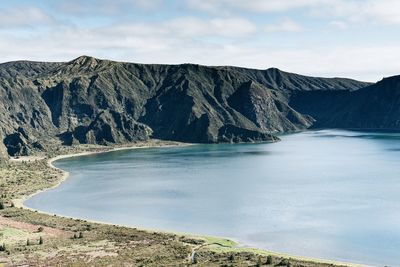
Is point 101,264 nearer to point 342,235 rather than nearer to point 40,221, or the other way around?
point 40,221

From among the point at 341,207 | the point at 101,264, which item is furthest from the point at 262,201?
the point at 101,264

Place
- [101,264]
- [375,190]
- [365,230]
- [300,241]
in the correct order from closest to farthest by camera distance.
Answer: [101,264] → [300,241] → [365,230] → [375,190]

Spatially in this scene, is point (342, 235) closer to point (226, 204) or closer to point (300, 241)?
point (300, 241)

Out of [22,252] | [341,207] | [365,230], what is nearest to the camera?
[22,252]

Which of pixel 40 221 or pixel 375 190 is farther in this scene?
pixel 375 190

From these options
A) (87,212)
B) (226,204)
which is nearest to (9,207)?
(87,212)

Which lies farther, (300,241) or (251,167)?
(251,167)
